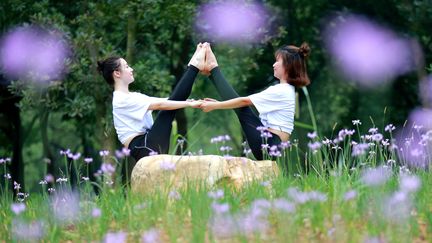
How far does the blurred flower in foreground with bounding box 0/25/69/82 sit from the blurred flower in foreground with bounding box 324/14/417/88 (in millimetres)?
6320

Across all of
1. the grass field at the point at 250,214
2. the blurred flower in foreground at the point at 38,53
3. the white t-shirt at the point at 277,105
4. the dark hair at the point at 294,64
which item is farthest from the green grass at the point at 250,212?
the blurred flower in foreground at the point at 38,53

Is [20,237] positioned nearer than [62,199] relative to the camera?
Yes

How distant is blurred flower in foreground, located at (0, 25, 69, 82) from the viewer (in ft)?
39.8

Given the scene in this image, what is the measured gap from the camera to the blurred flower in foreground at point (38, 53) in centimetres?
1213

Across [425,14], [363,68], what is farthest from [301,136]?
[425,14]

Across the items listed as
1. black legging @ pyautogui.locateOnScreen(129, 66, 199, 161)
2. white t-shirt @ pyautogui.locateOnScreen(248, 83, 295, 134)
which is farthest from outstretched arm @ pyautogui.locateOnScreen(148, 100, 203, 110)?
white t-shirt @ pyautogui.locateOnScreen(248, 83, 295, 134)

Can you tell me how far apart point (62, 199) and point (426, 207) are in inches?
104

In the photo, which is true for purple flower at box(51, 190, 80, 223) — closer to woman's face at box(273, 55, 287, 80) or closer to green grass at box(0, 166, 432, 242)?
green grass at box(0, 166, 432, 242)

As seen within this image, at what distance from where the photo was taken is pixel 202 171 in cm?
668

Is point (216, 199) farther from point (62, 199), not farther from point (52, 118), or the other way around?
point (52, 118)

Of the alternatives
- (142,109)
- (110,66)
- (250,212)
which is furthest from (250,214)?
(110,66)

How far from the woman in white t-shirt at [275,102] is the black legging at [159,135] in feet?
1.08

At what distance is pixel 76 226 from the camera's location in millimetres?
5711

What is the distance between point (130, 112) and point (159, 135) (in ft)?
1.19
